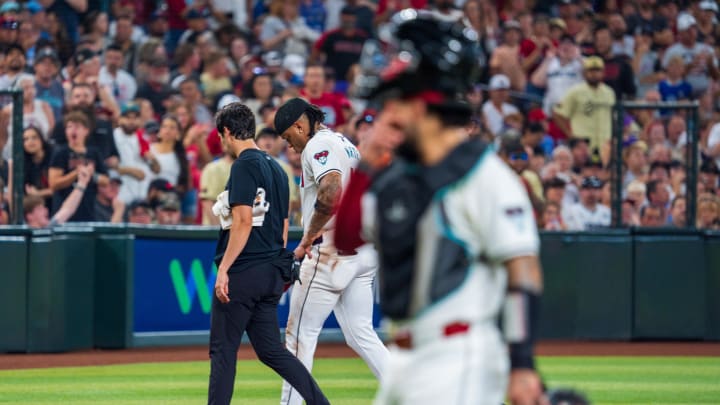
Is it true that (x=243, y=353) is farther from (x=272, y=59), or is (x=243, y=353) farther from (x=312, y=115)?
(x=312, y=115)

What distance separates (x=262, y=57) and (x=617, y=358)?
24.8 ft

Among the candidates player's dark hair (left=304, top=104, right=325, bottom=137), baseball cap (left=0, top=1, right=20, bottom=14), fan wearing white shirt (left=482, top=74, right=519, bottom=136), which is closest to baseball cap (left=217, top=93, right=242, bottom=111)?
baseball cap (left=0, top=1, right=20, bottom=14)

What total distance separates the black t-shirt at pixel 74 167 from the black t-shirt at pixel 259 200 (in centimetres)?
613

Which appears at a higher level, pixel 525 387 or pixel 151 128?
pixel 151 128

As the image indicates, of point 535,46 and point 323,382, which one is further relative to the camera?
point 535,46

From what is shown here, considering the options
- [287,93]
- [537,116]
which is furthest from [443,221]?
[537,116]

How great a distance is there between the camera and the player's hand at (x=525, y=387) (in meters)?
4.00

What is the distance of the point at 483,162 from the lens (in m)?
4.25

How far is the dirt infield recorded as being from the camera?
505 inches

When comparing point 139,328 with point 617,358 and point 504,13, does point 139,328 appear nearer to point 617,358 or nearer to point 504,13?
point 617,358

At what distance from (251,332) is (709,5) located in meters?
16.1

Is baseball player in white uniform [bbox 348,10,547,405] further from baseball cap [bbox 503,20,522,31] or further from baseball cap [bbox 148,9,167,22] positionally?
baseball cap [bbox 503,20,522,31]

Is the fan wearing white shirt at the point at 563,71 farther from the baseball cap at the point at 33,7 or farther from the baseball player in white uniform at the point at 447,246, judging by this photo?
the baseball player in white uniform at the point at 447,246

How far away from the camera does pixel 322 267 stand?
337 inches
